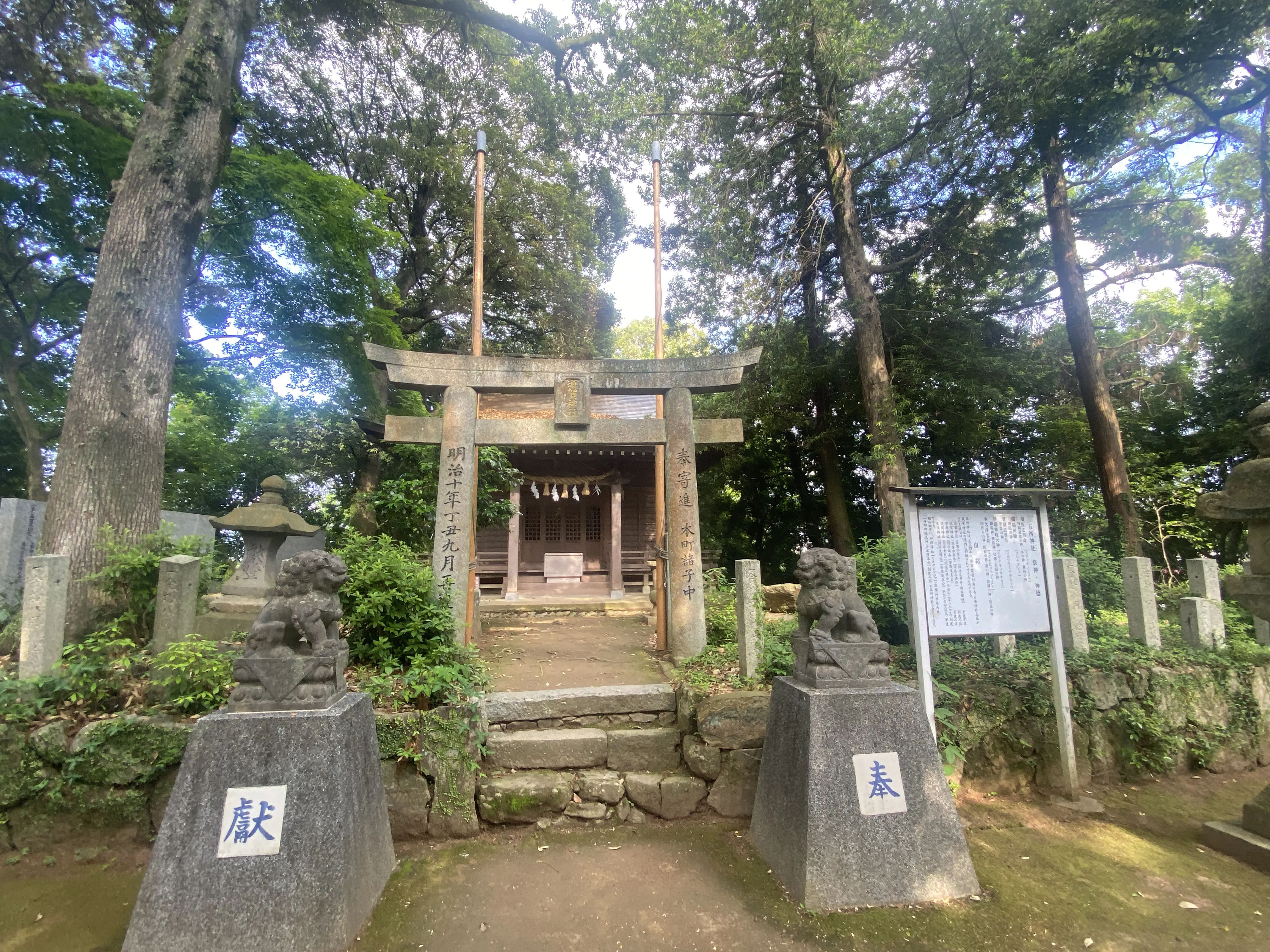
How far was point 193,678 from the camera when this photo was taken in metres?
3.55

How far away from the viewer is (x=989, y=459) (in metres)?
15.0

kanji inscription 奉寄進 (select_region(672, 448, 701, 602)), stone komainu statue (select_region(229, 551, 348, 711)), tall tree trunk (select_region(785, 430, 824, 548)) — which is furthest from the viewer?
tall tree trunk (select_region(785, 430, 824, 548))

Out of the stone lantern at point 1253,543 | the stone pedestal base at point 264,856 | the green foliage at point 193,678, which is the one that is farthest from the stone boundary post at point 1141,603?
the green foliage at point 193,678

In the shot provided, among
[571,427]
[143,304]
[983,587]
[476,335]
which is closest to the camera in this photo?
[983,587]

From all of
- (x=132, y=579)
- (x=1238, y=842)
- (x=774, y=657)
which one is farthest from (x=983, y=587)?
(x=132, y=579)

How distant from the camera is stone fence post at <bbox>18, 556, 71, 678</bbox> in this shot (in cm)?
359

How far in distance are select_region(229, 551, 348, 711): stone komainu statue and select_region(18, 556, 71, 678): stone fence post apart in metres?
2.05

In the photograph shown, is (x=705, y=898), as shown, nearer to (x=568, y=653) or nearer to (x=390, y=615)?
(x=390, y=615)

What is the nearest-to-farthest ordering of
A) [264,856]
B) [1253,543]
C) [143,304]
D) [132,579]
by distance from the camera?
[264,856]
[1253,543]
[132,579]
[143,304]

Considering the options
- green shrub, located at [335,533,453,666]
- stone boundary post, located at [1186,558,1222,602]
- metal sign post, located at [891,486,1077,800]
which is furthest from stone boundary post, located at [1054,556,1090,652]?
green shrub, located at [335,533,453,666]

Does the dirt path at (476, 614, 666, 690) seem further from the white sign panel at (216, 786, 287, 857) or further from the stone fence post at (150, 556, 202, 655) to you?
the stone fence post at (150, 556, 202, 655)

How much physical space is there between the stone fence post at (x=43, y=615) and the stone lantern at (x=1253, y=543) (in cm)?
731

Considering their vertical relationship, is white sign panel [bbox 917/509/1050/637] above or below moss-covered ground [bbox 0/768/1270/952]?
above

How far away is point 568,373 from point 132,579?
421cm
